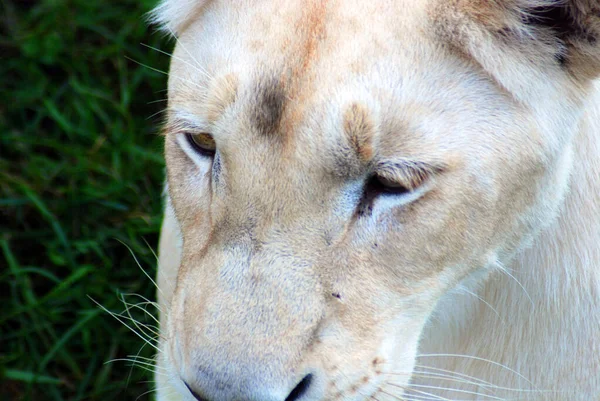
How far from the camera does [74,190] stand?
4449mm

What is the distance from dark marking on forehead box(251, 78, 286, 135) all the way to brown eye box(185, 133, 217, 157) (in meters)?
0.21

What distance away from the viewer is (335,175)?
2281mm

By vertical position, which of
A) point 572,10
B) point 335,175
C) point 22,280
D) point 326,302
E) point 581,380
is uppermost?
point 572,10

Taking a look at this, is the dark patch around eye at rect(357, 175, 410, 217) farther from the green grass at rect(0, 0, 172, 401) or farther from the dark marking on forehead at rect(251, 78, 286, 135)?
the green grass at rect(0, 0, 172, 401)

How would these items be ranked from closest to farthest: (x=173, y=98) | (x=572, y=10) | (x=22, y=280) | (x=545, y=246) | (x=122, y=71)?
(x=572, y=10) < (x=173, y=98) < (x=545, y=246) < (x=22, y=280) < (x=122, y=71)

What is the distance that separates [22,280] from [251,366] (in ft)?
7.36

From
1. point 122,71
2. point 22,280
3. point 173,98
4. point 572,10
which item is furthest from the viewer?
point 122,71

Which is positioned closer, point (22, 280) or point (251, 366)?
point (251, 366)

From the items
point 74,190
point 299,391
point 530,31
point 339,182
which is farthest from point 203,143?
point 74,190

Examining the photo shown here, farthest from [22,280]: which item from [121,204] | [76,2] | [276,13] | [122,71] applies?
[276,13]

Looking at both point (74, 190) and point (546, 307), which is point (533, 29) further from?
point (74, 190)

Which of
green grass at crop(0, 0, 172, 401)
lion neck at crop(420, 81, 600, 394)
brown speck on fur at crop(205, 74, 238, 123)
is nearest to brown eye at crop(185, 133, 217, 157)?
brown speck on fur at crop(205, 74, 238, 123)

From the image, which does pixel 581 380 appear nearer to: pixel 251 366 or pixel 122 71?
pixel 251 366

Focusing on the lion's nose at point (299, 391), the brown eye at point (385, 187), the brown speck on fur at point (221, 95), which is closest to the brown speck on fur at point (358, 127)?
the brown eye at point (385, 187)
